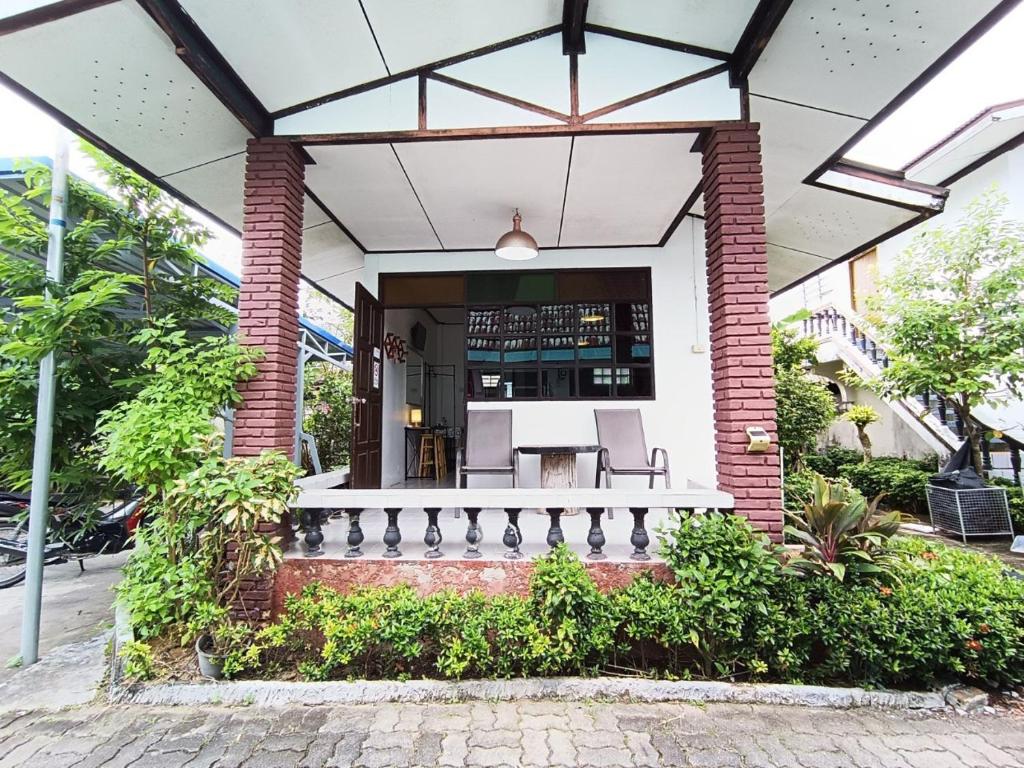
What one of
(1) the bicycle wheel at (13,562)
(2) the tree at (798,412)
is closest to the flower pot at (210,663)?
(1) the bicycle wheel at (13,562)

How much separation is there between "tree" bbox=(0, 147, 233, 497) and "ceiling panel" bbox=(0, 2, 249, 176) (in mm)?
484

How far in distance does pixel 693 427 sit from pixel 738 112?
3362 mm

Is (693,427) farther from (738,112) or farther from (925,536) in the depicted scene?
(738,112)

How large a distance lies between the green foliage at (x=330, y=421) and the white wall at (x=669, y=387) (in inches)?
179

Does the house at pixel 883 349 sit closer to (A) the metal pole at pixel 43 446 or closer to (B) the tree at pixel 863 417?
(B) the tree at pixel 863 417

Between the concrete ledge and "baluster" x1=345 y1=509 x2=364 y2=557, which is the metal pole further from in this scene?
"baluster" x1=345 y1=509 x2=364 y2=557

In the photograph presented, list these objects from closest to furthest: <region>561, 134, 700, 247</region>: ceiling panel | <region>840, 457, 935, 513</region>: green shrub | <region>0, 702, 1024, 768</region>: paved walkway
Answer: <region>0, 702, 1024, 768</region>: paved walkway, <region>561, 134, 700, 247</region>: ceiling panel, <region>840, 457, 935, 513</region>: green shrub

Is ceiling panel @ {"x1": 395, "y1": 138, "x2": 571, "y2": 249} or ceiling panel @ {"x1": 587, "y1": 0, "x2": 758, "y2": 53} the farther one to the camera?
ceiling panel @ {"x1": 395, "y1": 138, "x2": 571, "y2": 249}

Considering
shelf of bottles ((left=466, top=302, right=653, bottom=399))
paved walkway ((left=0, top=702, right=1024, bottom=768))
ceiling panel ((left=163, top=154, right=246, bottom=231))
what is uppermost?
ceiling panel ((left=163, top=154, right=246, bottom=231))

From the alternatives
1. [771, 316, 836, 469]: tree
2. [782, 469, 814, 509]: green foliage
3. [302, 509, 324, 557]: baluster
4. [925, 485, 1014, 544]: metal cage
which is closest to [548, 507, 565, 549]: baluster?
[302, 509, 324, 557]: baluster

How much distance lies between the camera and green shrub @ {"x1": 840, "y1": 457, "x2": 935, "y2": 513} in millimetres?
6289

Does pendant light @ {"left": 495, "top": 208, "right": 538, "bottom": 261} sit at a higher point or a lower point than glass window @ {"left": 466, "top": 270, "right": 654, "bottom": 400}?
higher

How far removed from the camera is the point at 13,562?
4895 millimetres

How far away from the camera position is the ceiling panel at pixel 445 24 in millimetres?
2857
